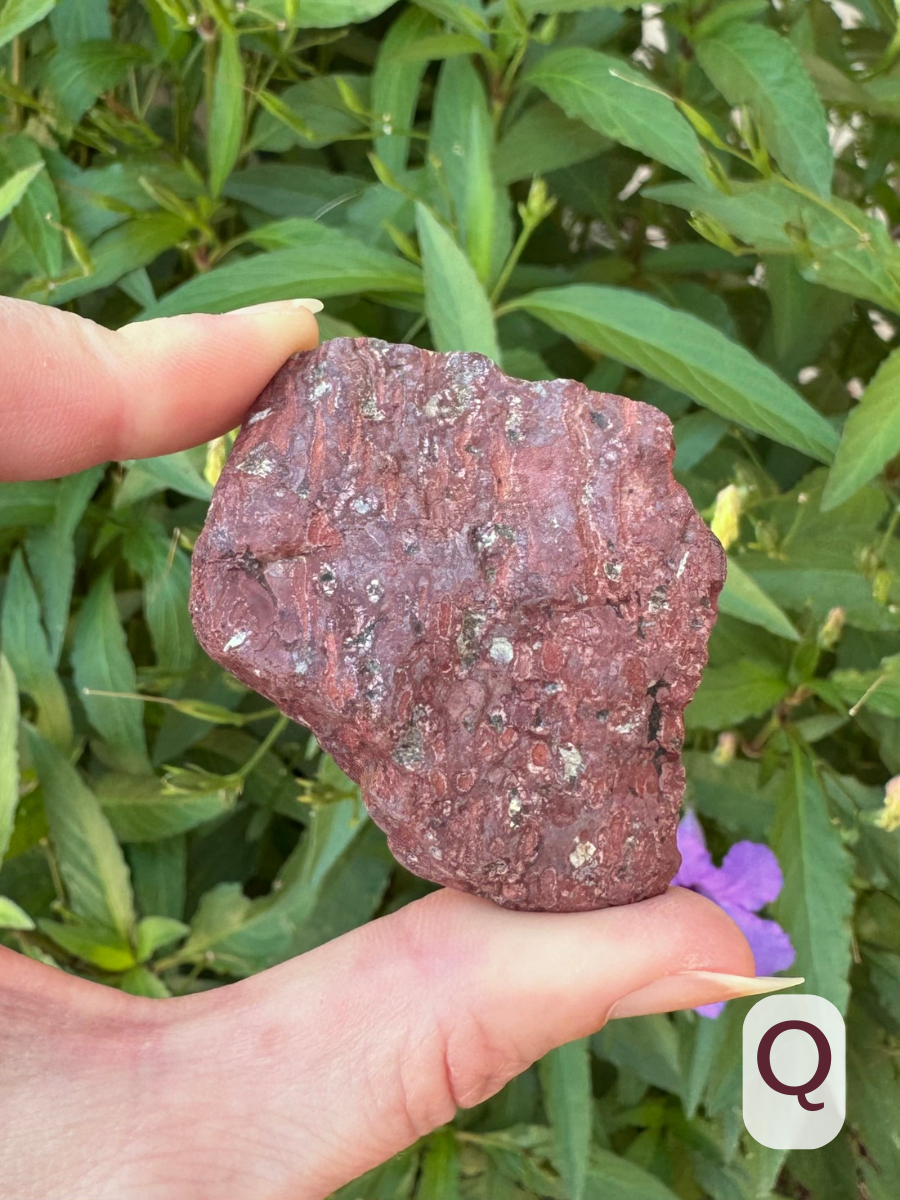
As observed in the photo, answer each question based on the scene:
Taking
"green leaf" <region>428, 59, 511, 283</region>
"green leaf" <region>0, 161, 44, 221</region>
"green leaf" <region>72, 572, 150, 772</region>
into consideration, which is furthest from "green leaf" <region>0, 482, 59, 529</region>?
"green leaf" <region>428, 59, 511, 283</region>

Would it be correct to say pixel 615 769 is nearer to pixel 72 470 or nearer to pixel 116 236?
A: pixel 72 470

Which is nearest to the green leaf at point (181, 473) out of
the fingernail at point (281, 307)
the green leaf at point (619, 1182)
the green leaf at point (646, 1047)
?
the fingernail at point (281, 307)

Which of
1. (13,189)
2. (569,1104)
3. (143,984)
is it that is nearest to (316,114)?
(13,189)

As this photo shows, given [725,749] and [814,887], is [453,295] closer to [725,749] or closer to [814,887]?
[725,749]

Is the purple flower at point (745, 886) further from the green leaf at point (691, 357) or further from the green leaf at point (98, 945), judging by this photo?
the green leaf at point (98, 945)

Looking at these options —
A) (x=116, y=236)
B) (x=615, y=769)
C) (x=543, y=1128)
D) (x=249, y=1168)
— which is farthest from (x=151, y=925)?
(x=116, y=236)

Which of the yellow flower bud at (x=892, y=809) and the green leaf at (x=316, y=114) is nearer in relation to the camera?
the yellow flower bud at (x=892, y=809)

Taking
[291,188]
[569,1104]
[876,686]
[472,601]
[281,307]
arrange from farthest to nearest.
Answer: [291,188], [569,1104], [876,686], [281,307], [472,601]
